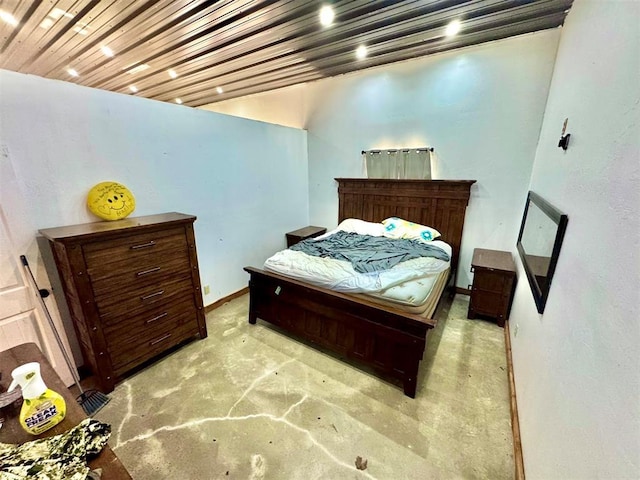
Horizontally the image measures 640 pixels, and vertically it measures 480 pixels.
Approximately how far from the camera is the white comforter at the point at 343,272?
205 cm

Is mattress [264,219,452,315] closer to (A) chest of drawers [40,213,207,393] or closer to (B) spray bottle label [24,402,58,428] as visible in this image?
(A) chest of drawers [40,213,207,393]

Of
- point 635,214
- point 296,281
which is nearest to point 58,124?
point 296,281

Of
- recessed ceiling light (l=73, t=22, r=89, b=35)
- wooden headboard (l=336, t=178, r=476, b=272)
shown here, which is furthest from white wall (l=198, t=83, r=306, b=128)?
recessed ceiling light (l=73, t=22, r=89, b=35)

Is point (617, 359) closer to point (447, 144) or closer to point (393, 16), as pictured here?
point (393, 16)

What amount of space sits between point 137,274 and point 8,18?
2.47m

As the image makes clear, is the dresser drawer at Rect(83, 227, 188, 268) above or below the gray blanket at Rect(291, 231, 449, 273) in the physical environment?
above

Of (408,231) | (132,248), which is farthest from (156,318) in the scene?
(408,231)

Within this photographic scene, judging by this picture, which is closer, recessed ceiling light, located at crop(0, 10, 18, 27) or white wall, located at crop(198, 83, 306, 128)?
recessed ceiling light, located at crop(0, 10, 18, 27)

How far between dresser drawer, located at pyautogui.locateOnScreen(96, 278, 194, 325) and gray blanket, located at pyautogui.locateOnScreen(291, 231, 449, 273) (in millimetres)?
1139

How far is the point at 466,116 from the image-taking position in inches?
118

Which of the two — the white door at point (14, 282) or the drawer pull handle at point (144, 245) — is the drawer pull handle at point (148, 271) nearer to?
the drawer pull handle at point (144, 245)

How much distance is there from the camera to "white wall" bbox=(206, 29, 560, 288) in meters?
2.68

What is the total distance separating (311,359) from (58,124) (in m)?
2.54

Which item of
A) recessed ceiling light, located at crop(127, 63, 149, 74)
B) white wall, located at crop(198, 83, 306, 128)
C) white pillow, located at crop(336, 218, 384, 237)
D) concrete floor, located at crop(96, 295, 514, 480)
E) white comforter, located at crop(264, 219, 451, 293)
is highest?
recessed ceiling light, located at crop(127, 63, 149, 74)
